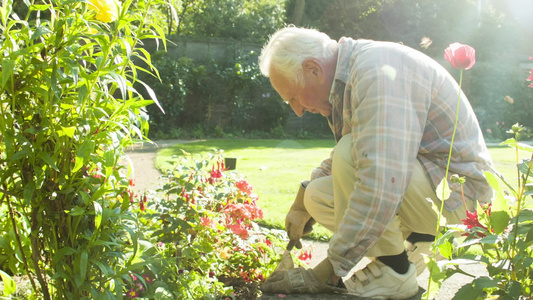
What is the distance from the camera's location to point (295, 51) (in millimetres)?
2275

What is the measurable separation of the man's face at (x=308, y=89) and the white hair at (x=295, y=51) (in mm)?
27

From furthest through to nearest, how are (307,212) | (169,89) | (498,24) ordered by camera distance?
(498,24), (169,89), (307,212)

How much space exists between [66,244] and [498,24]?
56.5 feet

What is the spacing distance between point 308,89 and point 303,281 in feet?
2.77

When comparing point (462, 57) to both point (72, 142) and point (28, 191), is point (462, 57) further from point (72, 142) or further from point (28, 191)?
point (28, 191)

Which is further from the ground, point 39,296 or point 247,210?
point 247,210

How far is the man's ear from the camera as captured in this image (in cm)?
229

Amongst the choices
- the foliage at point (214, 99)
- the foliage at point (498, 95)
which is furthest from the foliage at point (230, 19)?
the foliage at point (498, 95)

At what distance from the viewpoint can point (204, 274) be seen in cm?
215

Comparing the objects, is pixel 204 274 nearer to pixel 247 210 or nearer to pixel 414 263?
pixel 247 210

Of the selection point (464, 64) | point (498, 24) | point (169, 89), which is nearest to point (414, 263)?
point (464, 64)

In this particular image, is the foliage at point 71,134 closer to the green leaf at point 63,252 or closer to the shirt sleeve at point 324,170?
the green leaf at point 63,252

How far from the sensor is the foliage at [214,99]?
1086 cm

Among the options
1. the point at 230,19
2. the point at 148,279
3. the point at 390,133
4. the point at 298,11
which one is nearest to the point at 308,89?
the point at 390,133
